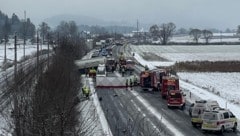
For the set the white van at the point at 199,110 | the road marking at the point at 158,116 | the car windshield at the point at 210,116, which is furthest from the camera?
the white van at the point at 199,110

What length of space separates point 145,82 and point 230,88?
10.1m

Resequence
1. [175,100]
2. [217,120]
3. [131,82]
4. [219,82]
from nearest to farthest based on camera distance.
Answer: [217,120]
[175,100]
[131,82]
[219,82]

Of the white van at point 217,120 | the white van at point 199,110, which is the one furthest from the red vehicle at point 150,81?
the white van at point 217,120

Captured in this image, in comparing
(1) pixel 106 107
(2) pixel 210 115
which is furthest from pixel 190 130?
(1) pixel 106 107

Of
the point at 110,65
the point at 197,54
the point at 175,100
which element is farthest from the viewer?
the point at 197,54

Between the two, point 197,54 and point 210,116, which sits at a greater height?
point 197,54

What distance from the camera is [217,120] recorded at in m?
30.7

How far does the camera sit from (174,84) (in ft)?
157

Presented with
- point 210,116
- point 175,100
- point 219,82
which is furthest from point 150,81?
point 210,116

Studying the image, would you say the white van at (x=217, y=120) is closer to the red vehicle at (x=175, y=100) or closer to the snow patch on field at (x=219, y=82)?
the red vehicle at (x=175, y=100)

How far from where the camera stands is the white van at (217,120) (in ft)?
101

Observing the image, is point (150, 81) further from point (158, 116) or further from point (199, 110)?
point (199, 110)

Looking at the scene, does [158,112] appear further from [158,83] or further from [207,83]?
[207,83]

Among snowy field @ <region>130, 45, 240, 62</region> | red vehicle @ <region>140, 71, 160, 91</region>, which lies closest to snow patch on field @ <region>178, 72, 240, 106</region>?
red vehicle @ <region>140, 71, 160, 91</region>
